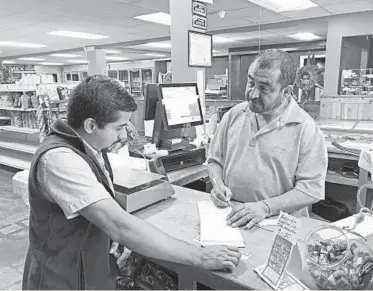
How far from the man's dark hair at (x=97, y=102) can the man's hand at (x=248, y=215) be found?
2.12ft

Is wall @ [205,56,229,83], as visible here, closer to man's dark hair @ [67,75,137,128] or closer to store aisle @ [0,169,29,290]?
store aisle @ [0,169,29,290]

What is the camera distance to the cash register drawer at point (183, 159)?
7.41ft

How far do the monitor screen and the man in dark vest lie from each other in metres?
1.20

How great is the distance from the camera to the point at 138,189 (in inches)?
60.6

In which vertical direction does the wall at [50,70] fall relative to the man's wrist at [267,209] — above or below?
above

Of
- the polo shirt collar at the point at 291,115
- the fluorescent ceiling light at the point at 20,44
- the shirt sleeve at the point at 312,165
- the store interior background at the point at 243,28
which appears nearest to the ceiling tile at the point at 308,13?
the store interior background at the point at 243,28

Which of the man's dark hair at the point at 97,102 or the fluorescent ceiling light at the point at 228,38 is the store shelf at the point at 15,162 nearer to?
the man's dark hair at the point at 97,102

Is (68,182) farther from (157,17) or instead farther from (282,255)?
(157,17)

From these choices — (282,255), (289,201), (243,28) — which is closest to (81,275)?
(282,255)

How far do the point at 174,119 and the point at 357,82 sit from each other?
4947 millimetres

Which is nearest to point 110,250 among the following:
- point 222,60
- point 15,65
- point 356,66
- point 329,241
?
point 329,241

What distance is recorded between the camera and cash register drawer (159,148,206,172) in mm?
2260

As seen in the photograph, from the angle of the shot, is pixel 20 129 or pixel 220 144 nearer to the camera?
pixel 220 144

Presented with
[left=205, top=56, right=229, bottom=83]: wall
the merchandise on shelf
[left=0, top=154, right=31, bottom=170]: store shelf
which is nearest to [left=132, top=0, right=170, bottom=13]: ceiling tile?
[left=0, top=154, right=31, bottom=170]: store shelf
